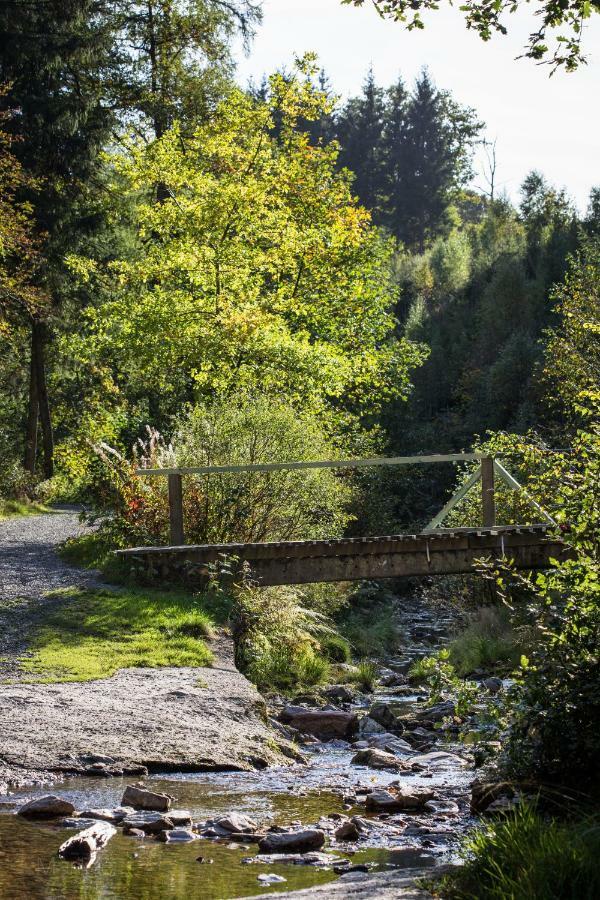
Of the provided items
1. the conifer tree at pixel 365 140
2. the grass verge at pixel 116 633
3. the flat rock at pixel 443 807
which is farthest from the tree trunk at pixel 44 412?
the conifer tree at pixel 365 140

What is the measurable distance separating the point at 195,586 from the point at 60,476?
15337 mm

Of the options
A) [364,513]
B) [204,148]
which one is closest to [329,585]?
[364,513]

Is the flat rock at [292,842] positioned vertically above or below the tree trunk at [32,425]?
below

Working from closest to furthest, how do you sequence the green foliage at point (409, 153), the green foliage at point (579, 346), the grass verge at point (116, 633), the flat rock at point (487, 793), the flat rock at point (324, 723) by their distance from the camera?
the flat rock at point (487, 793)
the grass verge at point (116, 633)
the flat rock at point (324, 723)
the green foliage at point (579, 346)
the green foliage at point (409, 153)

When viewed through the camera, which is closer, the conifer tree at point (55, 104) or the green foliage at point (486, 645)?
the green foliage at point (486, 645)

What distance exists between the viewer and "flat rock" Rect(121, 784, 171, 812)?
6.66 m

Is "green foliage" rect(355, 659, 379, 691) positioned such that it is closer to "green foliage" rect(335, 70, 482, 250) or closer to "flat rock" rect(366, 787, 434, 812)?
"flat rock" rect(366, 787, 434, 812)

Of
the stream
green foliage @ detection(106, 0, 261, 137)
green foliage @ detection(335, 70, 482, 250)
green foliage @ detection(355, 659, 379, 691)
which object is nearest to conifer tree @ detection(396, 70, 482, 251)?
green foliage @ detection(335, 70, 482, 250)

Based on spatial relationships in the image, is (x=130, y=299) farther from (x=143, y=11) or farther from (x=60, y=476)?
(x=143, y=11)

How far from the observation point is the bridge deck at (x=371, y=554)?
1257cm

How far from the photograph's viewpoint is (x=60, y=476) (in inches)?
1076

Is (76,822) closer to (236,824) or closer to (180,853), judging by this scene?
(180,853)

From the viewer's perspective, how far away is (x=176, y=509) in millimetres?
13070

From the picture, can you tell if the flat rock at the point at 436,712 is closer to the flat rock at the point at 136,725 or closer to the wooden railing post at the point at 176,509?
the flat rock at the point at 136,725
